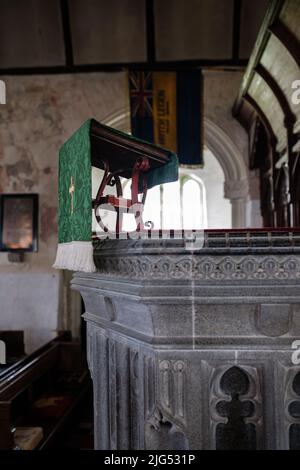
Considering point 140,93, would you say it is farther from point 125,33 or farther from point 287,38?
point 287,38

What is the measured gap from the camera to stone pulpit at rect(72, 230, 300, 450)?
1.32 metres

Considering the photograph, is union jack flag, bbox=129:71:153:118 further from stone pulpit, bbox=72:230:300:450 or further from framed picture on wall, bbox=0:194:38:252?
stone pulpit, bbox=72:230:300:450

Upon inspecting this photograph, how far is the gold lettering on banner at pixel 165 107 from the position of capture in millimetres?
6305

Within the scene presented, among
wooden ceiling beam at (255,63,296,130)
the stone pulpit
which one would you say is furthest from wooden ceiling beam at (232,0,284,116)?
the stone pulpit

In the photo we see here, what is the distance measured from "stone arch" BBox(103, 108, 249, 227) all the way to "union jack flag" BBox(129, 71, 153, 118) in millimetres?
201

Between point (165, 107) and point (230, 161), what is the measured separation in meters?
1.27

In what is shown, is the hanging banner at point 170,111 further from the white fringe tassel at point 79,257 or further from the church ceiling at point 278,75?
the white fringe tassel at point 79,257

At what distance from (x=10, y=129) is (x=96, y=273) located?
557 centimetres

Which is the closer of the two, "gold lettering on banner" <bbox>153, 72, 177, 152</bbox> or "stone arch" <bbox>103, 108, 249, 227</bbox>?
"gold lettering on banner" <bbox>153, 72, 177, 152</bbox>

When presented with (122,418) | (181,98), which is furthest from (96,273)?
(181,98)

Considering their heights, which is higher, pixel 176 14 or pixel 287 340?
pixel 176 14

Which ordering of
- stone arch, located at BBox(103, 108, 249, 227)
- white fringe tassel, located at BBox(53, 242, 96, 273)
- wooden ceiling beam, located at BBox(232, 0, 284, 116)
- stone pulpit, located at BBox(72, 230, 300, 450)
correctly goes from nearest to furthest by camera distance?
1. stone pulpit, located at BBox(72, 230, 300, 450)
2. white fringe tassel, located at BBox(53, 242, 96, 273)
3. wooden ceiling beam, located at BBox(232, 0, 284, 116)
4. stone arch, located at BBox(103, 108, 249, 227)
